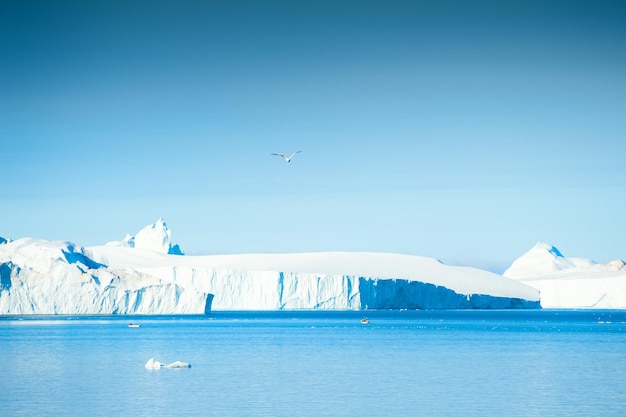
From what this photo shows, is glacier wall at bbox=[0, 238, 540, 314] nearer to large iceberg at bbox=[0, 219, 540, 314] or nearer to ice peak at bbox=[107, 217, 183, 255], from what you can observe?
large iceberg at bbox=[0, 219, 540, 314]

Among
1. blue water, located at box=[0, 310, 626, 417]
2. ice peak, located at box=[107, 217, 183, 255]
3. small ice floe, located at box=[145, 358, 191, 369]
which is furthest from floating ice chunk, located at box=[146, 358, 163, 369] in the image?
ice peak, located at box=[107, 217, 183, 255]

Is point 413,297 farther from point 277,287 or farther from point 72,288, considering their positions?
point 72,288

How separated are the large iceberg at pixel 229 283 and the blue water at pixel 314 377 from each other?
1497 centimetres

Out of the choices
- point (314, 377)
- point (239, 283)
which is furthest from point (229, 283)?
point (314, 377)

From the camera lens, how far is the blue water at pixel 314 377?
67.0ft

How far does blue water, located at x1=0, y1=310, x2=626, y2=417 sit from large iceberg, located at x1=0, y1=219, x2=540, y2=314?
590 inches

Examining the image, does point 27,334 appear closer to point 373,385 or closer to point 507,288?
point 373,385

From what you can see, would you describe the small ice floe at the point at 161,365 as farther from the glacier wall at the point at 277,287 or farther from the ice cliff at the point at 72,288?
the glacier wall at the point at 277,287

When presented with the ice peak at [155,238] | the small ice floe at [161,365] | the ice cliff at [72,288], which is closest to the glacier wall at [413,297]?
the ice cliff at [72,288]

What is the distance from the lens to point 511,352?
3641 centimetres

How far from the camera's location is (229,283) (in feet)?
252

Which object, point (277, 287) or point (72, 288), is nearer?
point (72, 288)

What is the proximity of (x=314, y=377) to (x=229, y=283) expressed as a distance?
50631 mm

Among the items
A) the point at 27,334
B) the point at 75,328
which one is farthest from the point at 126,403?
the point at 75,328
